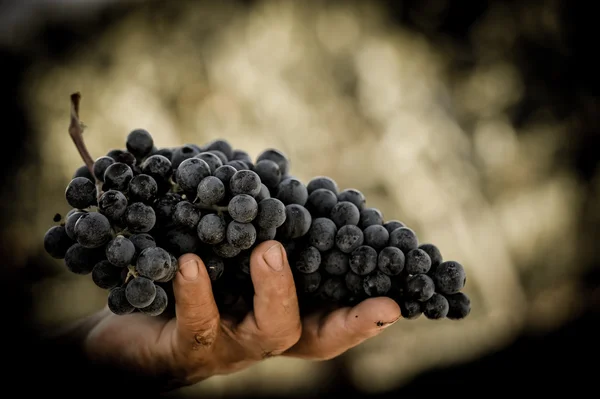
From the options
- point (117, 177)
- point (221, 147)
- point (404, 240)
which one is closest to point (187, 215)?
point (117, 177)

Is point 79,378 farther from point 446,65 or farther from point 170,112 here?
point 446,65

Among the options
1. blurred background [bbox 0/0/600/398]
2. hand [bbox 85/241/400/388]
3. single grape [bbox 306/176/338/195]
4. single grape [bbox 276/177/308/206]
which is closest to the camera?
hand [bbox 85/241/400/388]

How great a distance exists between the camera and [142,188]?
0.94m

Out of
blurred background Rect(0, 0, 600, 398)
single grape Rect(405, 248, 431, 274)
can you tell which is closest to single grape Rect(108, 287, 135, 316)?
single grape Rect(405, 248, 431, 274)

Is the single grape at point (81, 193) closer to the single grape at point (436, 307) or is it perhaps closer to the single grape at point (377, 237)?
the single grape at point (377, 237)

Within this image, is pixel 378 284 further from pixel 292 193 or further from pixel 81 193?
pixel 81 193

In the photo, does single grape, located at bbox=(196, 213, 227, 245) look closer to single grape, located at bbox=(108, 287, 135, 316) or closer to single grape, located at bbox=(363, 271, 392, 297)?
single grape, located at bbox=(108, 287, 135, 316)

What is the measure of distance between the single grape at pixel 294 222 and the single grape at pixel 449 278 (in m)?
0.34

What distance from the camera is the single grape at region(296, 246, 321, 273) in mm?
1059

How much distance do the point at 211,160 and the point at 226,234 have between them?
0.19m

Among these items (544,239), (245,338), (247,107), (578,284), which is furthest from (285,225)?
(578,284)

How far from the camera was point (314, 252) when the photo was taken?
106 cm

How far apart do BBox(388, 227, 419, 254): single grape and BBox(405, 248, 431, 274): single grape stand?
0.02 metres

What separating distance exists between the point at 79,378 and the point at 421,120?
2363mm
